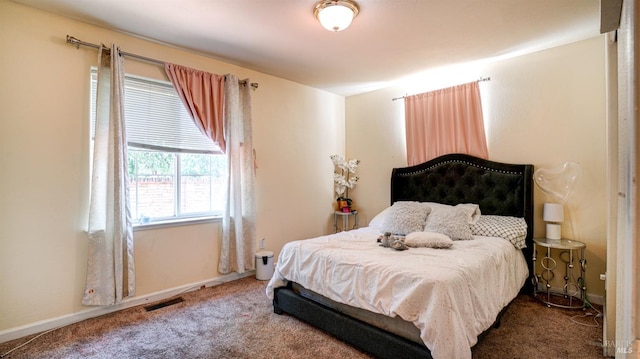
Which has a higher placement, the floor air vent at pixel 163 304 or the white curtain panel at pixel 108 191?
the white curtain panel at pixel 108 191

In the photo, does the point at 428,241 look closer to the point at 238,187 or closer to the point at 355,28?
the point at 355,28

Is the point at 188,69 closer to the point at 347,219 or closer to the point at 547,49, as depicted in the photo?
the point at 347,219

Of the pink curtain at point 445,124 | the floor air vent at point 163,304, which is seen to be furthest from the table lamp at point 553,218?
the floor air vent at point 163,304

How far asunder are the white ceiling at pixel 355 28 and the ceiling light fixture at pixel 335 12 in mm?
58

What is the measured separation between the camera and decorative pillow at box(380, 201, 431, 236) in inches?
122

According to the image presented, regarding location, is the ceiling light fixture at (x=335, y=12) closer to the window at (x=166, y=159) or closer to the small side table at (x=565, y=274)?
the window at (x=166, y=159)

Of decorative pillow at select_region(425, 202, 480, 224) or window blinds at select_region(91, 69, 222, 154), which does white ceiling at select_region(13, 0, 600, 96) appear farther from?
decorative pillow at select_region(425, 202, 480, 224)

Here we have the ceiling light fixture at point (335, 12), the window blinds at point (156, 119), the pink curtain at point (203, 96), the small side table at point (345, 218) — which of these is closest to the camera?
the ceiling light fixture at point (335, 12)

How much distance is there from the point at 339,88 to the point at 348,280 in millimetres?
3219

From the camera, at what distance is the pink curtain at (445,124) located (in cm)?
352

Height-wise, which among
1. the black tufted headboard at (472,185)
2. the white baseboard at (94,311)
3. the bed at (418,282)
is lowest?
the white baseboard at (94,311)

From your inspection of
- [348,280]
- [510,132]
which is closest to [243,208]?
[348,280]

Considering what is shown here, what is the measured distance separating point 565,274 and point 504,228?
82cm

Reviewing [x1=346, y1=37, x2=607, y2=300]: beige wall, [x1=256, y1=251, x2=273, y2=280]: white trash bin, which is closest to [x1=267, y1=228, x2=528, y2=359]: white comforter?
[x1=346, y1=37, x2=607, y2=300]: beige wall
